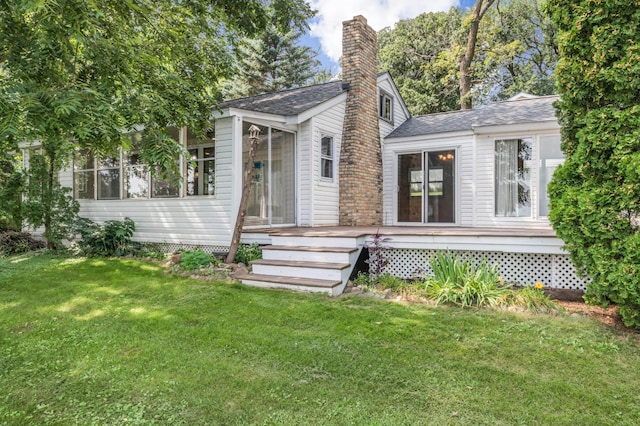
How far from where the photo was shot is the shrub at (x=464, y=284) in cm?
446

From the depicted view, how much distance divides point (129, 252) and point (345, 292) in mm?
4993

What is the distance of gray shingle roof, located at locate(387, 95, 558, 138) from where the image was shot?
8.56 metres

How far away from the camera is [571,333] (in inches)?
140

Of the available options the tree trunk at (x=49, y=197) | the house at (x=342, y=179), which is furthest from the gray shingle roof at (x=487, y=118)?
the tree trunk at (x=49, y=197)

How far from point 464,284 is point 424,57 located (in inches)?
749

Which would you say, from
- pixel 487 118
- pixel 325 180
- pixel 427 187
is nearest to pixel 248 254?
pixel 325 180

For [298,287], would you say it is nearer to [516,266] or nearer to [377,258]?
[377,258]

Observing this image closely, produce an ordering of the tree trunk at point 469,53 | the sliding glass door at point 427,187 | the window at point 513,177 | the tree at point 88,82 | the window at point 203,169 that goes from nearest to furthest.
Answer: the tree at point 88,82 → the window at point 203,169 → the window at point 513,177 → the sliding glass door at point 427,187 → the tree trunk at point 469,53

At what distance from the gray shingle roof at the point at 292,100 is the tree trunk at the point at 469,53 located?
954cm

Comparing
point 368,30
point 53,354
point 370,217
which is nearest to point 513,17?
point 368,30

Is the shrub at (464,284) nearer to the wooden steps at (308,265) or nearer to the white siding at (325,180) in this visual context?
the wooden steps at (308,265)

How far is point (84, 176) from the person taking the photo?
368 inches

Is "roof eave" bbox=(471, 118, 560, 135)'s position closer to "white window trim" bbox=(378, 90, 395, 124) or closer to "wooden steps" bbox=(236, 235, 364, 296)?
"white window trim" bbox=(378, 90, 395, 124)

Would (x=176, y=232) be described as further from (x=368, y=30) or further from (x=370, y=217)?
(x=368, y=30)
